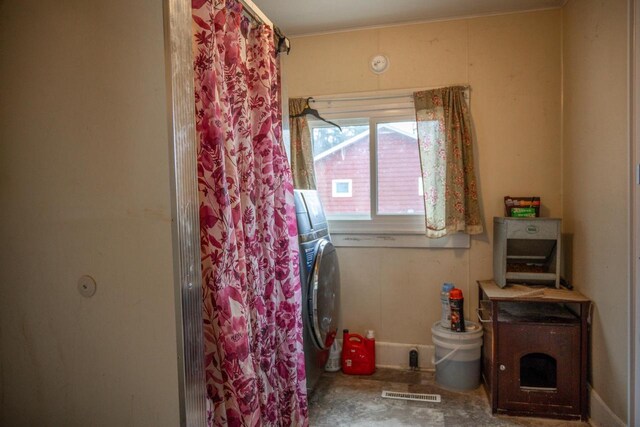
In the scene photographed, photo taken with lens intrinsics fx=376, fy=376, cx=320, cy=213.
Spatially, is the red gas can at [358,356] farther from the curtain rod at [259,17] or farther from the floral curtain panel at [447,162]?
the curtain rod at [259,17]

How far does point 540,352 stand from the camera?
206 centimetres

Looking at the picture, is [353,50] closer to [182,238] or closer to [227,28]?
[227,28]

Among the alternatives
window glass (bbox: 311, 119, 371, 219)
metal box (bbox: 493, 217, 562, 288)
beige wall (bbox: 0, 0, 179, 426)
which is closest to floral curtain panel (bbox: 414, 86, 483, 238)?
metal box (bbox: 493, 217, 562, 288)

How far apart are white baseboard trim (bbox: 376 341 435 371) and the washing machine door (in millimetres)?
515

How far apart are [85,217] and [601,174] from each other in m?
2.29

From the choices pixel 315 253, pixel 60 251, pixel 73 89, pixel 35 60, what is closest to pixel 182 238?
pixel 60 251

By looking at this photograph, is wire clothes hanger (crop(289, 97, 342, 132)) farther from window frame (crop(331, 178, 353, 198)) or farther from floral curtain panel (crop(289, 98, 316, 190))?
window frame (crop(331, 178, 353, 198))

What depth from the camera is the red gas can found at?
102 inches

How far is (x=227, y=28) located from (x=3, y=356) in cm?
122

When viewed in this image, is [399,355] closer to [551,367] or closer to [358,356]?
[358,356]

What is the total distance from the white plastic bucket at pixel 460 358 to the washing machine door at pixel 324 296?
71 centimetres

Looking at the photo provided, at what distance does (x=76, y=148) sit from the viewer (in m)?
0.96

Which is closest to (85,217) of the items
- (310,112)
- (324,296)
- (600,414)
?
(324,296)

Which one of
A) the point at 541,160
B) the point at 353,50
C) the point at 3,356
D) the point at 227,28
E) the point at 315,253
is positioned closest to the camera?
the point at 3,356
